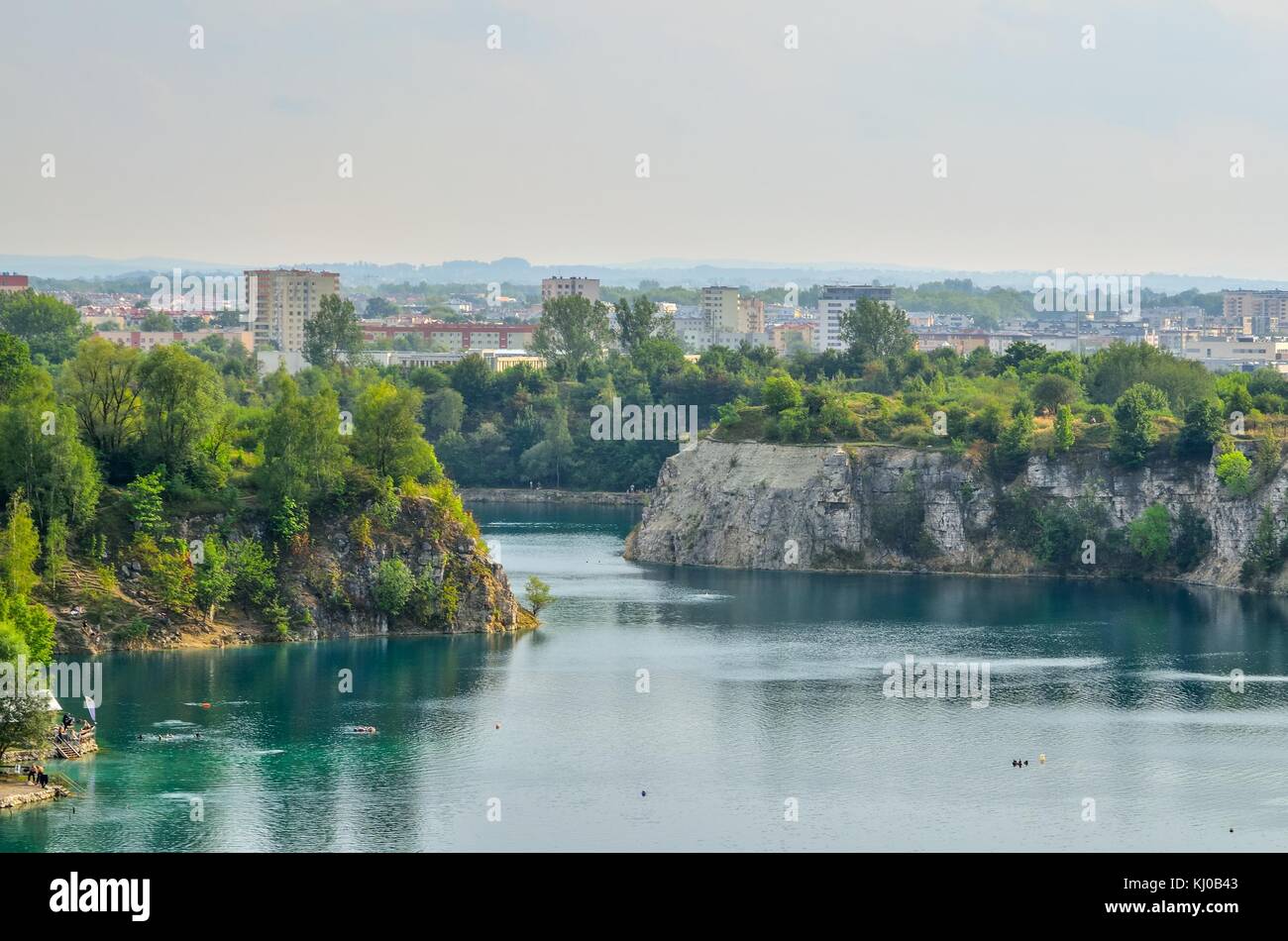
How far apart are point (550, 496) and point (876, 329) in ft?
97.5

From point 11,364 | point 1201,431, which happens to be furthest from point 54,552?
point 1201,431

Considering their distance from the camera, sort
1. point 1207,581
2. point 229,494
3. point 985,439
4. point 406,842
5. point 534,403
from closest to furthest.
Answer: point 406,842, point 229,494, point 1207,581, point 985,439, point 534,403

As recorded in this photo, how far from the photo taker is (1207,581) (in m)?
102

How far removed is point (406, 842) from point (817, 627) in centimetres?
3787

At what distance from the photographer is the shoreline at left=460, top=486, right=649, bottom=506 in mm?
144750

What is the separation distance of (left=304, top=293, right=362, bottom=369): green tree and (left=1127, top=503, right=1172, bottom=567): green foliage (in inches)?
3420

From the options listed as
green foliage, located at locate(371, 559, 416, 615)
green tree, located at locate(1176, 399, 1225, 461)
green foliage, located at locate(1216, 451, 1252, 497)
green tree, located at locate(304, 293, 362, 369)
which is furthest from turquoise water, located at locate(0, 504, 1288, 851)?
green tree, located at locate(304, 293, 362, 369)

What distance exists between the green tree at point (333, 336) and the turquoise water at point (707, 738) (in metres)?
88.1

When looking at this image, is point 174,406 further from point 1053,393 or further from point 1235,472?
point 1053,393

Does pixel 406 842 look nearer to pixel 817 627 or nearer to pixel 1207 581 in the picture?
pixel 817 627

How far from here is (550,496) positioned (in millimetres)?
147875

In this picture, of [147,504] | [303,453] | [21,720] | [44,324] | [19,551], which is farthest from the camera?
[44,324]

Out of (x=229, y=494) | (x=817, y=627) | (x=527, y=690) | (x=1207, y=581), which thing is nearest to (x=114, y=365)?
(x=229, y=494)

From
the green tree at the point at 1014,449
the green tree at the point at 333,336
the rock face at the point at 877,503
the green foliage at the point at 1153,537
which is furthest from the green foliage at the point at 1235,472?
the green tree at the point at 333,336
